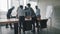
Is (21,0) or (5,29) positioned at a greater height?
(21,0)

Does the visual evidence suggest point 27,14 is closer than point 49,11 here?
Yes

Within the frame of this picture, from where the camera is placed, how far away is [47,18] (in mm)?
4543

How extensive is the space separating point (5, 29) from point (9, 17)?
498mm

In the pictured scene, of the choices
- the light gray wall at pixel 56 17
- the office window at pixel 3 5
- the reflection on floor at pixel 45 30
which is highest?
the office window at pixel 3 5

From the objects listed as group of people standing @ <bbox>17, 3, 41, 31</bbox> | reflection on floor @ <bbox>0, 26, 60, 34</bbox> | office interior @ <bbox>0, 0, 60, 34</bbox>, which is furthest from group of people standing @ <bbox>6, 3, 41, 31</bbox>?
reflection on floor @ <bbox>0, 26, 60, 34</bbox>

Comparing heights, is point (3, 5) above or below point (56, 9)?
above

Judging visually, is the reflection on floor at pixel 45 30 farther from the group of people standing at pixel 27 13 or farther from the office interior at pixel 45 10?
the group of people standing at pixel 27 13

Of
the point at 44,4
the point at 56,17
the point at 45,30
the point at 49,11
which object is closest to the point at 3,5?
the point at 44,4

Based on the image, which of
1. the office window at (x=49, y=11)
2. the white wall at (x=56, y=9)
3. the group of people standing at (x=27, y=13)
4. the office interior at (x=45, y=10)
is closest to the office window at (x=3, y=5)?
the office interior at (x=45, y=10)

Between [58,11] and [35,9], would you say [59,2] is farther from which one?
[35,9]

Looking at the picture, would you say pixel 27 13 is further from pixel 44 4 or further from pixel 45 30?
pixel 45 30

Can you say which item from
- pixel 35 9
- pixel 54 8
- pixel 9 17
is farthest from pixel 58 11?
pixel 9 17

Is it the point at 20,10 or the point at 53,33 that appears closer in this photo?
the point at 20,10

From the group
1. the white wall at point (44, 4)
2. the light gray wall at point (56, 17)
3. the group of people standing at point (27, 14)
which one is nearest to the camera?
the group of people standing at point (27, 14)
